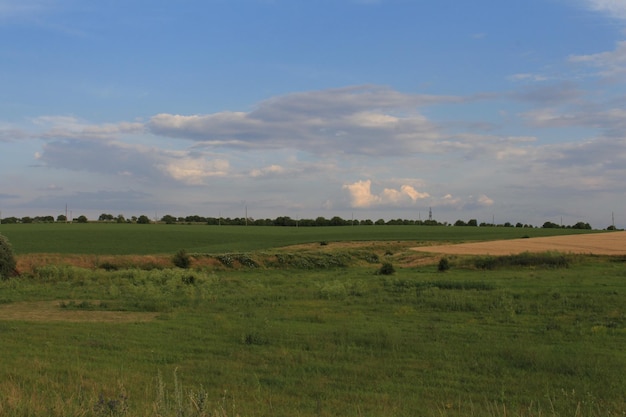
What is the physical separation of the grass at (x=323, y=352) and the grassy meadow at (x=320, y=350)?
0.06m

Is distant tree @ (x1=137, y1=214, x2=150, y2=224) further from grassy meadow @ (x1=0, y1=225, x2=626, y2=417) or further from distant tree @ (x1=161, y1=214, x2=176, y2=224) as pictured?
grassy meadow @ (x1=0, y1=225, x2=626, y2=417)

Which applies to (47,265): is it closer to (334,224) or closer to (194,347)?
(194,347)

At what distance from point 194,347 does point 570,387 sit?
842 centimetres

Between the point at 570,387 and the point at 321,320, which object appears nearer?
the point at 570,387

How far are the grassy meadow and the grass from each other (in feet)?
0.19

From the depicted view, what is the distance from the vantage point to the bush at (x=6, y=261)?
118 feet

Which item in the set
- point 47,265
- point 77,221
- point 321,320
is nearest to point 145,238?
point 47,265

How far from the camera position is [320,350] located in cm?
1371

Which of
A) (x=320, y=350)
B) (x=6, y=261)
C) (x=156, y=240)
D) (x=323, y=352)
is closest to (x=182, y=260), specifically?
(x=6, y=261)

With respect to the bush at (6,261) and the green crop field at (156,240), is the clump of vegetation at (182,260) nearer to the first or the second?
the bush at (6,261)

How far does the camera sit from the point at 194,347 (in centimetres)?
1399

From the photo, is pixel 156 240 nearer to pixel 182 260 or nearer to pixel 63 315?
pixel 182 260

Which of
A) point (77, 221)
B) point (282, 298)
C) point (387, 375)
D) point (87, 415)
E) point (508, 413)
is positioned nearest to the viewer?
point (87, 415)

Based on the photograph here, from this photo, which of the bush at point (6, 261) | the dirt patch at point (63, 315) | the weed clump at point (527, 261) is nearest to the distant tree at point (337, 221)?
the weed clump at point (527, 261)
